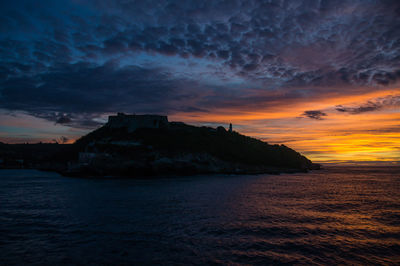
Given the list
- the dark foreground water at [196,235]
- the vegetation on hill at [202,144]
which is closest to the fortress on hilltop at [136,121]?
the vegetation on hill at [202,144]

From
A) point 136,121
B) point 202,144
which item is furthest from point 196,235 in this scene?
point 136,121

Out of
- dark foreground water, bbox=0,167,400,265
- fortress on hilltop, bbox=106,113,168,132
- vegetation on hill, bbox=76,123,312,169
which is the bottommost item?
dark foreground water, bbox=0,167,400,265

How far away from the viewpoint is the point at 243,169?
331ft

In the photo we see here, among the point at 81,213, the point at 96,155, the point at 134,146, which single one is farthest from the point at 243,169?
the point at 81,213

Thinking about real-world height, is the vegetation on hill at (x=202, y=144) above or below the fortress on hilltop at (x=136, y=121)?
below

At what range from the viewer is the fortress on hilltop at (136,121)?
400 ft

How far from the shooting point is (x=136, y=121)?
403 ft

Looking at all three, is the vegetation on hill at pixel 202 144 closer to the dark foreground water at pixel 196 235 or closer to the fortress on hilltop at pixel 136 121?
the fortress on hilltop at pixel 136 121

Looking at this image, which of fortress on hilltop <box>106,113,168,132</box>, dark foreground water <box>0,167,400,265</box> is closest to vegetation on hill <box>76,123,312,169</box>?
fortress on hilltop <box>106,113,168,132</box>

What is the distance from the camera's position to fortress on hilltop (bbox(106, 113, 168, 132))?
400ft

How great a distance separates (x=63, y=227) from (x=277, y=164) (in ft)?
371

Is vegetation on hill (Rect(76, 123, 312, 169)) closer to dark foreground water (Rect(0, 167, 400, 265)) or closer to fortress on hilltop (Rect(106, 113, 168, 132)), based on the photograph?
fortress on hilltop (Rect(106, 113, 168, 132))

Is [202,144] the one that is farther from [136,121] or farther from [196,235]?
[196,235]

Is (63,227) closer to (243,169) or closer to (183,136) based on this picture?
(243,169)
